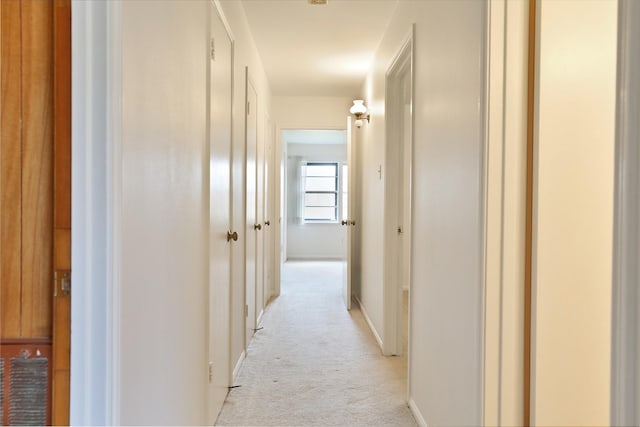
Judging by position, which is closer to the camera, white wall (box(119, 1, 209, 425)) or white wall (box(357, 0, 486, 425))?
white wall (box(119, 1, 209, 425))

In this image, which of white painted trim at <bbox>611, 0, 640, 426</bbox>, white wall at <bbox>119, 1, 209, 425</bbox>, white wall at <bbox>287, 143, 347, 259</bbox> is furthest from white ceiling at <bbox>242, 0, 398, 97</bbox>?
white wall at <bbox>287, 143, 347, 259</bbox>

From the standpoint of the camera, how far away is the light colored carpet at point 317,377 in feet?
7.03

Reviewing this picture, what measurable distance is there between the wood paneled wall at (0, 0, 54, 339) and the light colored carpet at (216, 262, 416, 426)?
57.2 inches

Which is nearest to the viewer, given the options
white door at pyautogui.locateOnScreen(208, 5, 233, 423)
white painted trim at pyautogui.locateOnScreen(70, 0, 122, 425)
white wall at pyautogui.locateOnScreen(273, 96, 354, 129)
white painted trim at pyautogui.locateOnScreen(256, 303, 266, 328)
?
white painted trim at pyautogui.locateOnScreen(70, 0, 122, 425)

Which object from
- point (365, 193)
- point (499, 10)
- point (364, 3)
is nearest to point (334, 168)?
point (365, 193)

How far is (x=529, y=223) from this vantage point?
1.29m

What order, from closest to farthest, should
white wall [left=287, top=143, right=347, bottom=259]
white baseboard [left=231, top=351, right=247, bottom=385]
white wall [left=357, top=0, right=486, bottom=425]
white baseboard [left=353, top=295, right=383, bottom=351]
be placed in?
white wall [left=357, top=0, right=486, bottom=425]
white baseboard [left=231, top=351, right=247, bottom=385]
white baseboard [left=353, top=295, right=383, bottom=351]
white wall [left=287, top=143, right=347, bottom=259]

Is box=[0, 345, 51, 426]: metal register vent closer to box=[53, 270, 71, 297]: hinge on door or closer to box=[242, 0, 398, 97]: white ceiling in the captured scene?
box=[53, 270, 71, 297]: hinge on door

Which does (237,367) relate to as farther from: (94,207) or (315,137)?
(315,137)

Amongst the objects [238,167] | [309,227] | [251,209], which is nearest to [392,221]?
Result: [251,209]

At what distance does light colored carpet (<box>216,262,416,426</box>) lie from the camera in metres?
2.14

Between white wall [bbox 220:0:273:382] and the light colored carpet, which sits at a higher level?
white wall [bbox 220:0:273:382]

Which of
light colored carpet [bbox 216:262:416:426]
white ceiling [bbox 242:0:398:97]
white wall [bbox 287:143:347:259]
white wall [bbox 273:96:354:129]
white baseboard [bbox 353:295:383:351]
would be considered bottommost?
light colored carpet [bbox 216:262:416:426]

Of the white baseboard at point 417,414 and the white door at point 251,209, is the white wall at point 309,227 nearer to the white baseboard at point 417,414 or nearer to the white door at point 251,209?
the white door at point 251,209
